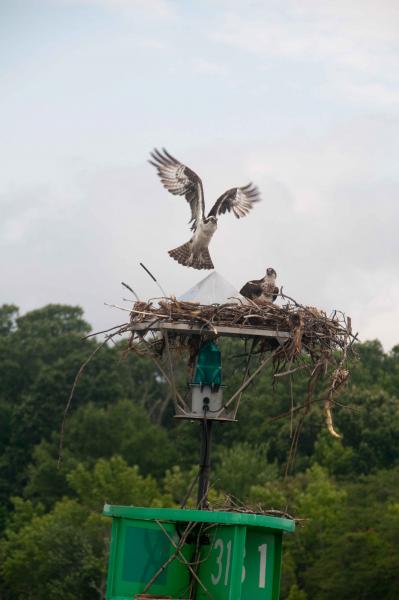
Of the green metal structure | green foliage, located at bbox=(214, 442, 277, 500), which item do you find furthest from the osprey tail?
green foliage, located at bbox=(214, 442, 277, 500)

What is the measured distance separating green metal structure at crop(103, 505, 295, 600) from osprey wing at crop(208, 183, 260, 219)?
665 centimetres

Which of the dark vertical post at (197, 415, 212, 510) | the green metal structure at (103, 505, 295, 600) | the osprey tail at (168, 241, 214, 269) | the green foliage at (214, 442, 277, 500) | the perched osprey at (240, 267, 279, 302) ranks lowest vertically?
the green metal structure at (103, 505, 295, 600)

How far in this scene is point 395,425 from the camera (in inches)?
3337

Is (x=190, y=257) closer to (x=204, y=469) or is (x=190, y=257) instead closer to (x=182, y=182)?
(x=182, y=182)

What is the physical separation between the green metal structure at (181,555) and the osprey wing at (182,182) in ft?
20.0

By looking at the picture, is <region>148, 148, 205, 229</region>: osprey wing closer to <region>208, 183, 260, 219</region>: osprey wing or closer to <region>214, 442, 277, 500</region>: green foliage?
<region>208, 183, 260, 219</region>: osprey wing

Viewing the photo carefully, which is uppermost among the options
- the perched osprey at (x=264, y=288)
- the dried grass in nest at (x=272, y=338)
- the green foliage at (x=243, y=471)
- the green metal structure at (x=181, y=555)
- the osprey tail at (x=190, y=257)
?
the green foliage at (x=243, y=471)

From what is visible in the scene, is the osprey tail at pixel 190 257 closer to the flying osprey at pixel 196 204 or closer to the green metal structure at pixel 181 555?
the flying osprey at pixel 196 204

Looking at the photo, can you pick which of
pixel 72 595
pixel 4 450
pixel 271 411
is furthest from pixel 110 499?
pixel 4 450

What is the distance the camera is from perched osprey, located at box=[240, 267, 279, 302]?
22.8 m

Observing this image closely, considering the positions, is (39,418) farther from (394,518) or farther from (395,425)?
(394,518)

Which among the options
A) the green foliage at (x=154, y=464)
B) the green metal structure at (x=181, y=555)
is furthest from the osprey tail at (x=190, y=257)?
the green foliage at (x=154, y=464)

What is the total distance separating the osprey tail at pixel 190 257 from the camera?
24.0 m

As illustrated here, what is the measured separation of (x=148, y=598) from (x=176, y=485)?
6291 cm
